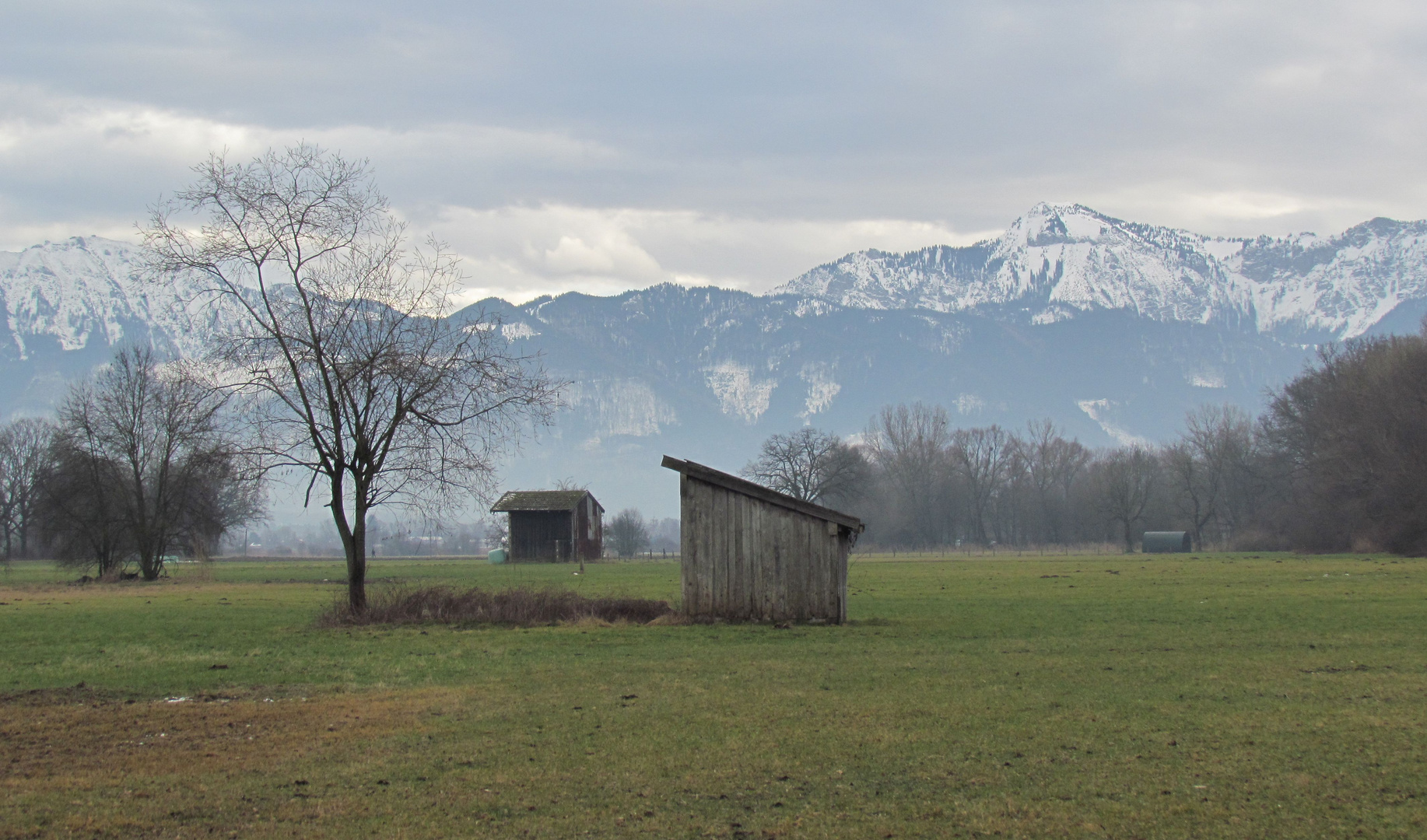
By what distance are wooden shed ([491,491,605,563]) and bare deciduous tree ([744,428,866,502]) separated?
22642 mm

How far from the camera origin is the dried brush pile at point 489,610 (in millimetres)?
27469

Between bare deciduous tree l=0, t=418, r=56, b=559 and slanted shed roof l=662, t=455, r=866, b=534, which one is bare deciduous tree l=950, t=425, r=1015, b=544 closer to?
bare deciduous tree l=0, t=418, r=56, b=559

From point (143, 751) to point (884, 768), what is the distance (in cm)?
779

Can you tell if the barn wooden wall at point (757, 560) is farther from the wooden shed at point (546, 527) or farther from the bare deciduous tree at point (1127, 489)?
the bare deciduous tree at point (1127, 489)

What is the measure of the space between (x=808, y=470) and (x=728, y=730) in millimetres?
102341

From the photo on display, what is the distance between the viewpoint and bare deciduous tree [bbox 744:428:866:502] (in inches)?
4459

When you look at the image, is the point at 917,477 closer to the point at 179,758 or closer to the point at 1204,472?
the point at 1204,472

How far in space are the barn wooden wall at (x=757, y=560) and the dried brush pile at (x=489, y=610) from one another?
6.42 ft

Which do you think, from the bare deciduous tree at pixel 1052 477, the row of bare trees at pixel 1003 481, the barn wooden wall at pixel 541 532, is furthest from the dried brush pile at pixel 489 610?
the bare deciduous tree at pixel 1052 477

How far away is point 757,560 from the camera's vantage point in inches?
1037

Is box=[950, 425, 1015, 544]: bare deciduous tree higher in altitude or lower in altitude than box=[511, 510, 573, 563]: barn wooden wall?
higher

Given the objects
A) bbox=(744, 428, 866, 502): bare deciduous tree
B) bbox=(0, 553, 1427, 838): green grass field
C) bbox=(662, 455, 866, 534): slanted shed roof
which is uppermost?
bbox=(744, 428, 866, 502): bare deciduous tree

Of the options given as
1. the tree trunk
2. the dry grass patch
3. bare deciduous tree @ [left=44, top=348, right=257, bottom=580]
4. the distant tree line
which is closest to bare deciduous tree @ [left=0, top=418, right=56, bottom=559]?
bare deciduous tree @ [left=44, top=348, right=257, bottom=580]

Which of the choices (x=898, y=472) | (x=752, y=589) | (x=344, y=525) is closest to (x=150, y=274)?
(x=344, y=525)
